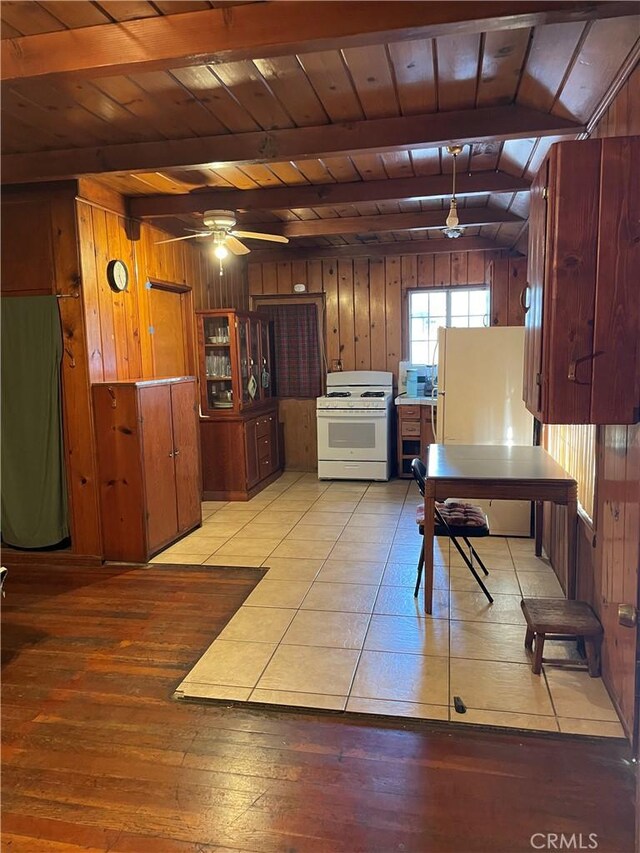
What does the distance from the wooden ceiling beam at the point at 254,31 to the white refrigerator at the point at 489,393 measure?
252 cm

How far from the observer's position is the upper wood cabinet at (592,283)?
1849 millimetres

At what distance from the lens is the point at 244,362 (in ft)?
18.3

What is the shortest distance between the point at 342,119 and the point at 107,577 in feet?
9.85

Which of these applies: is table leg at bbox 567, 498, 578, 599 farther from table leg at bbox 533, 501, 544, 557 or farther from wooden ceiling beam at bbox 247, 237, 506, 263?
wooden ceiling beam at bbox 247, 237, 506, 263

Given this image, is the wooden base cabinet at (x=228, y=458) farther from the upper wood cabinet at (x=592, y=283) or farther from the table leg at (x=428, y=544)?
the upper wood cabinet at (x=592, y=283)

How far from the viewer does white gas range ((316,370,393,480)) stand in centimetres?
584

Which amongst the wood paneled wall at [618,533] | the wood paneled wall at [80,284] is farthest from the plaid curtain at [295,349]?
the wood paneled wall at [618,533]

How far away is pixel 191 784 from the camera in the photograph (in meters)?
1.86

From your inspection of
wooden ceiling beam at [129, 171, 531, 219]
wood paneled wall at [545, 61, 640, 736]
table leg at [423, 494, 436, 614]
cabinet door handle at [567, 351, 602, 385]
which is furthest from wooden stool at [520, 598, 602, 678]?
wooden ceiling beam at [129, 171, 531, 219]

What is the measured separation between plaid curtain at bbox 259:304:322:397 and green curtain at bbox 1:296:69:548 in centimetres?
318

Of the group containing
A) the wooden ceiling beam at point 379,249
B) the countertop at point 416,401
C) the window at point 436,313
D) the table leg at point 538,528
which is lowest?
the table leg at point 538,528

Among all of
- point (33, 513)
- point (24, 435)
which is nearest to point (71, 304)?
point (24, 435)

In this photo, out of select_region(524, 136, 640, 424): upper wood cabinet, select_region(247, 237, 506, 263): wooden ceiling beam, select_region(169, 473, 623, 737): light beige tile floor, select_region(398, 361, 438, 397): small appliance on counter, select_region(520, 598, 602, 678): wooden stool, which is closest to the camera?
select_region(524, 136, 640, 424): upper wood cabinet

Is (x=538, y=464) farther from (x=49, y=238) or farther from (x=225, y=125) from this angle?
(x=49, y=238)
